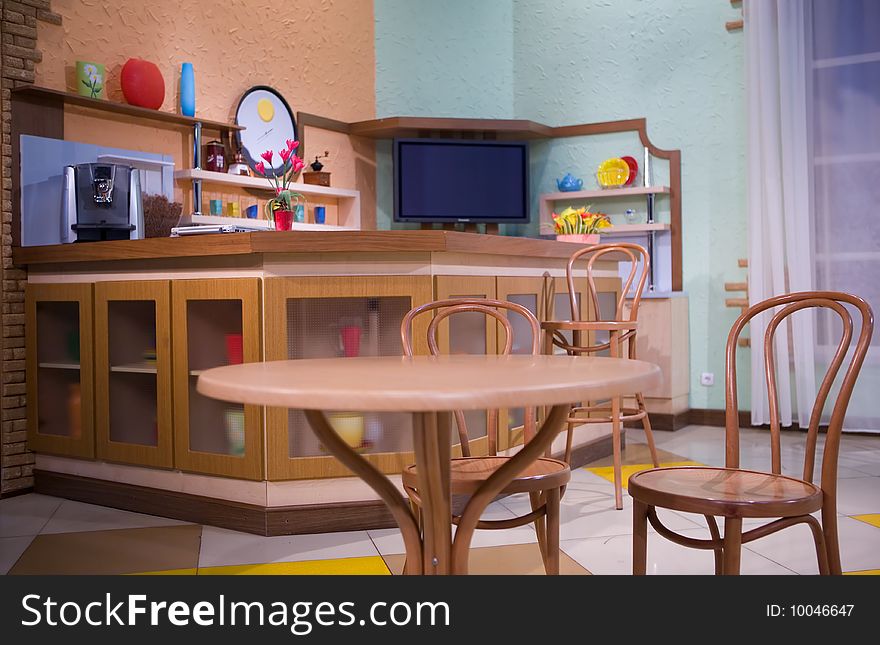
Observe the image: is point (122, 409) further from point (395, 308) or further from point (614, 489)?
point (614, 489)

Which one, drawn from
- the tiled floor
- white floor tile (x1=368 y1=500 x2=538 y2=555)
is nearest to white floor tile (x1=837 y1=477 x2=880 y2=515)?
the tiled floor

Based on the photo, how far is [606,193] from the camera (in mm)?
6062

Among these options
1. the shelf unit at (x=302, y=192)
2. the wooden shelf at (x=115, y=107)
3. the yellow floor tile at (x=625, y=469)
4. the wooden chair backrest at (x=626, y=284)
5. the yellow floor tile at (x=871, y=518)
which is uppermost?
the wooden shelf at (x=115, y=107)

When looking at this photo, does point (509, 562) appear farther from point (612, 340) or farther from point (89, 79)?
point (89, 79)

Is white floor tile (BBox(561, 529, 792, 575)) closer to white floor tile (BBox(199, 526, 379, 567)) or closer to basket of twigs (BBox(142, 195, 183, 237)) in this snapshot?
white floor tile (BBox(199, 526, 379, 567))

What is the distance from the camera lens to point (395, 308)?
11.0 ft

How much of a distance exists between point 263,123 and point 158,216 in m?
1.50

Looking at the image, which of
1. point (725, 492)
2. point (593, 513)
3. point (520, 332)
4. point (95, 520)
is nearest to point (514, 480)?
point (725, 492)

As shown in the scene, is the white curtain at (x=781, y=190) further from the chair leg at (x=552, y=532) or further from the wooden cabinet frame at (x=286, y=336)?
the chair leg at (x=552, y=532)

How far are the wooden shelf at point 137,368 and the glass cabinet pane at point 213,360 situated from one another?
23 cm

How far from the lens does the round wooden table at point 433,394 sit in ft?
4.32

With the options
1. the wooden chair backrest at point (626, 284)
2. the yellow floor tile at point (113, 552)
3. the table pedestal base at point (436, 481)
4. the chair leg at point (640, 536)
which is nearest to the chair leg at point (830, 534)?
the chair leg at point (640, 536)
